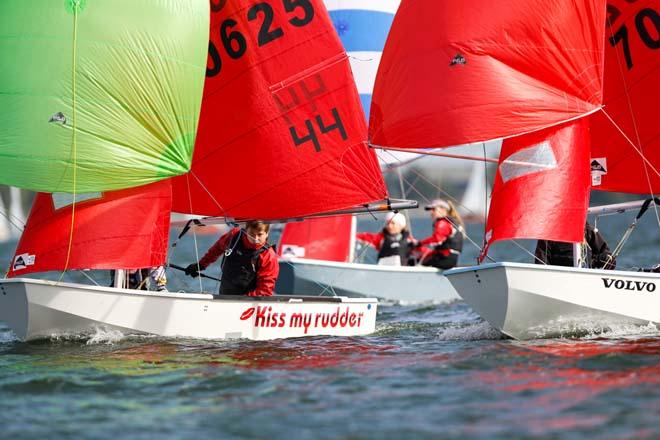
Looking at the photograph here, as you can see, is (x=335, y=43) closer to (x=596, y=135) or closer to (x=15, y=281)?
(x=596, y=135)

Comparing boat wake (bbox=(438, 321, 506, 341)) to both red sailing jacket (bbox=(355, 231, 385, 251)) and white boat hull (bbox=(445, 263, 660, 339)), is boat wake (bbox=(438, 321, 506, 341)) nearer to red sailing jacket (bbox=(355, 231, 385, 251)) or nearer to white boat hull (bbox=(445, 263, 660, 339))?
white boat hull (bbox=(445, 263, 660, 339))

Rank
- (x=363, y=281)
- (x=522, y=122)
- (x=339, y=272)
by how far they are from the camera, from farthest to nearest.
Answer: (x=363, y=281), (x=339, y=272), (x=522, y=122)

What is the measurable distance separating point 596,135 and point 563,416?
4986mm

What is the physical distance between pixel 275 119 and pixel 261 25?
3.05ft

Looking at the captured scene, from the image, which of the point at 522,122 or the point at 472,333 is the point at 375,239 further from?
the point at 522,122

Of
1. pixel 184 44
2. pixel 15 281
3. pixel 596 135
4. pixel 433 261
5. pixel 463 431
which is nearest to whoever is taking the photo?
pixel 463 431

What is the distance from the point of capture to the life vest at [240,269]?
34.0 ft

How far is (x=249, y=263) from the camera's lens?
34.0 ft

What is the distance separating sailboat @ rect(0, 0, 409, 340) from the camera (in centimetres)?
948

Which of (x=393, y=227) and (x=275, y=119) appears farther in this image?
(x=393, y=227)

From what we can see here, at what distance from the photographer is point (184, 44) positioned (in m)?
9.97

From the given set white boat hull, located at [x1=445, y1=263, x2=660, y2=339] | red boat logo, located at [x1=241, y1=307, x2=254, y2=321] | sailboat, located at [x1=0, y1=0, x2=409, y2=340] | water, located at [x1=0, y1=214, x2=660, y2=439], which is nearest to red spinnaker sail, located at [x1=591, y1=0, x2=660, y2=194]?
white boat hull, located at [x1=445, y1=263, x2=660, y2=339]

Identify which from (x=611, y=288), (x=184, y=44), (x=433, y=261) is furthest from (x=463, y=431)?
(x=433, y=261)

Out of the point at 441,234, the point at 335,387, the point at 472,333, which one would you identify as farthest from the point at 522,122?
Answer: the point at 441,234
